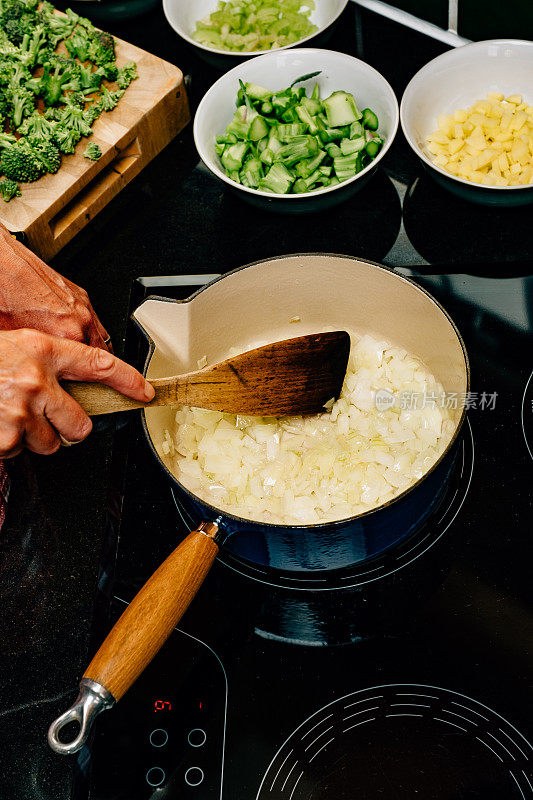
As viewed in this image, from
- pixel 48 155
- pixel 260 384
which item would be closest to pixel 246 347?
pixel 260 384

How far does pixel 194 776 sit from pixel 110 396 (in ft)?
1.55

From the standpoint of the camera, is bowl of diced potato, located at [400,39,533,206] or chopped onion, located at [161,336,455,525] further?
bowl of diced potato, located at [400,39,533,206]

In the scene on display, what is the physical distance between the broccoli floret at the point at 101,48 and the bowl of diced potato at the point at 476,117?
2.06 feet

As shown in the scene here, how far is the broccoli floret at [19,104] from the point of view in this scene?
4.61ft

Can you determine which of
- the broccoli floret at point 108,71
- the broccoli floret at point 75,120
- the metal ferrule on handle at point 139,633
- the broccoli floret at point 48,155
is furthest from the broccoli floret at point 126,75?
the metal ferrule on handle at point 139,633

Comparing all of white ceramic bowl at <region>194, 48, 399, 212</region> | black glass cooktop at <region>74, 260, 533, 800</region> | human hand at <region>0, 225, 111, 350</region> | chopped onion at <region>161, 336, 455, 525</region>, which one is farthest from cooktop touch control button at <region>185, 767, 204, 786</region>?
white ceramic bowl at <region>194, 48, 399, 212</region>

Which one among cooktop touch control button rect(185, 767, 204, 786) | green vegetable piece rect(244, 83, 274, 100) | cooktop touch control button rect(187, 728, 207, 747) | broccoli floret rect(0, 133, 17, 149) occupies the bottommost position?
cooktop touch control button rect(185, 767, 204, 786)

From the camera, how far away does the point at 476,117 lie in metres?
1.32

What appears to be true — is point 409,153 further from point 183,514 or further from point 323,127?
point 183,514

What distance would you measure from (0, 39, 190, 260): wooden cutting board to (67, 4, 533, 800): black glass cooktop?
0.31m

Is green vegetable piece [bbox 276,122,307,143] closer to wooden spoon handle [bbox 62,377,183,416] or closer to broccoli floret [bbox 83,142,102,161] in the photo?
broccoli floret [bbox 83,142,102,161]

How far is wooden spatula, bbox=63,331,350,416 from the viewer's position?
0.92m

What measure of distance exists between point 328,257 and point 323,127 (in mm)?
406

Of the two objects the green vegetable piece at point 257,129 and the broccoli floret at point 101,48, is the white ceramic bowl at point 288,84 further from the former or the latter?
the broccoli floret at point 101,48
